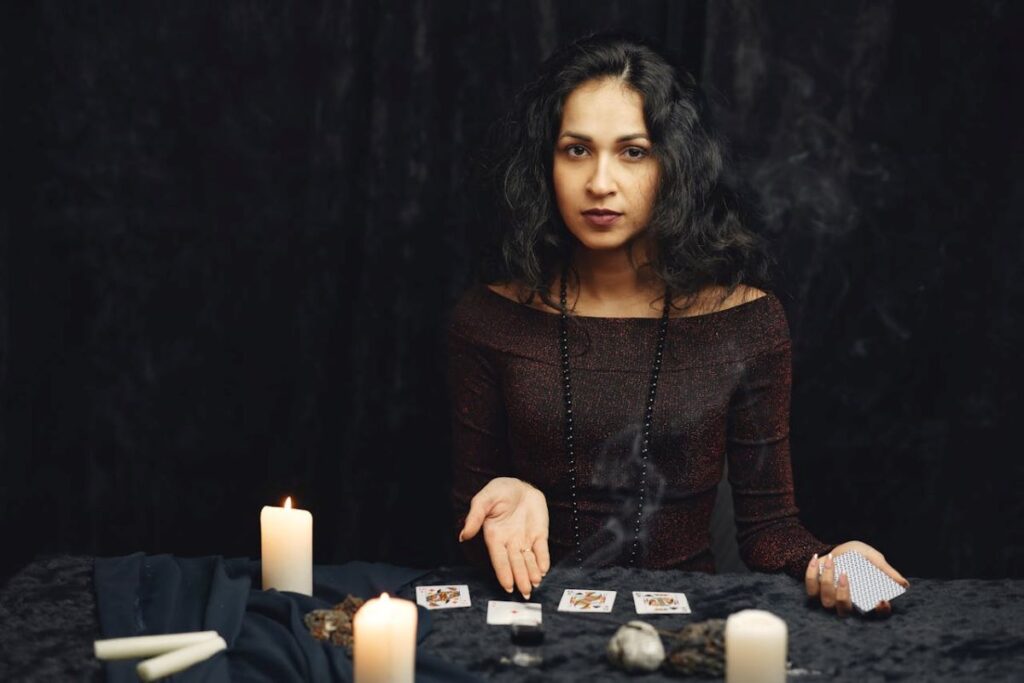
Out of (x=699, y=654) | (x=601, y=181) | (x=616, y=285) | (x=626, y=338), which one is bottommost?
(x=699, y=654)

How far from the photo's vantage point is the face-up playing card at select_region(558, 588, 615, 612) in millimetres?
1735

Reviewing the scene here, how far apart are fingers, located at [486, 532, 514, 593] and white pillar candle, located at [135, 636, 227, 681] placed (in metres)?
0.41

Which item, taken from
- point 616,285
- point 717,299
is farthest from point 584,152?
point 717,299

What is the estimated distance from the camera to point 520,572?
179 cm

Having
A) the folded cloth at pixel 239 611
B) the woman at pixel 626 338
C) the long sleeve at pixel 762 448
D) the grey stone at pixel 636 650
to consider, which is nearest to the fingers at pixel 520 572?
the folded cloth at pixel 239 611

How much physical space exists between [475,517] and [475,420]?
485 millimetres

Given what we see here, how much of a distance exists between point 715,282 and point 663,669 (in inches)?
39.1

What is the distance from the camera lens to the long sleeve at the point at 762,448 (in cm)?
227

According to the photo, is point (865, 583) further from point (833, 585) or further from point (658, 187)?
point (658, 187)

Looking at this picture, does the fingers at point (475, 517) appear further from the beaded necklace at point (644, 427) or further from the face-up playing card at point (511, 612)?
the beaded necklace at point (644, 427)

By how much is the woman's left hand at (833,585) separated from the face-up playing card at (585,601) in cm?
29

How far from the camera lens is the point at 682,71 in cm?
230

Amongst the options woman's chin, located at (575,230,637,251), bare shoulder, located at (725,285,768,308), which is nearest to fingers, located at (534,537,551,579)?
woman's chin, located at (575,230,637,251)

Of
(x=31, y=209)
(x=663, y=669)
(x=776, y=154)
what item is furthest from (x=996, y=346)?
(x=31, y=209)
